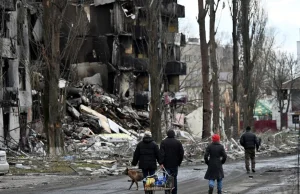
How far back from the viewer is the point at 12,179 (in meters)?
24.3

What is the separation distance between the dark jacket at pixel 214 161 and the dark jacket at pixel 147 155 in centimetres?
132

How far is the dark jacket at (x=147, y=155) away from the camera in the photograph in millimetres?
16516

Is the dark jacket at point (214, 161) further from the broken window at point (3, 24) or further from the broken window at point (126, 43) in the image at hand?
the broken window at point (126, 43)

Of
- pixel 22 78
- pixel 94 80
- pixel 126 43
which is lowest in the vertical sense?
pixel 94 80

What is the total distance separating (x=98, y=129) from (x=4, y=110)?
9.37 metres

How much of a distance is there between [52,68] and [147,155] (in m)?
15.5

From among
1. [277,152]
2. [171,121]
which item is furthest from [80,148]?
[171,121]

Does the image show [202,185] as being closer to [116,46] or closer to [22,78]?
[22,78]

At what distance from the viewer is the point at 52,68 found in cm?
3117

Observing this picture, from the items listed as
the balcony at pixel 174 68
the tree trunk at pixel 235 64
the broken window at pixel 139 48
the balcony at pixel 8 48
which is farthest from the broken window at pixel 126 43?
the balcony at pixel 8 48

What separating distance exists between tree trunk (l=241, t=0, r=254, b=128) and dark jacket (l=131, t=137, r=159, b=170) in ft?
112

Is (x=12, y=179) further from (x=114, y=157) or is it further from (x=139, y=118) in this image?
(x=139, y=118)

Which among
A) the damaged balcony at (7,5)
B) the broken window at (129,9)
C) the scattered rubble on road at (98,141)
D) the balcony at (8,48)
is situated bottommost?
the scattered rubble on road at (98,141)

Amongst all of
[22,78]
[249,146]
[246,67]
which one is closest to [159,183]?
[249,146]
